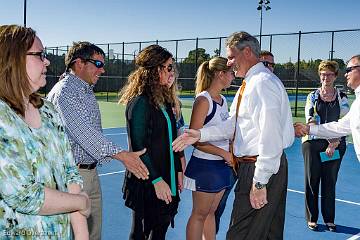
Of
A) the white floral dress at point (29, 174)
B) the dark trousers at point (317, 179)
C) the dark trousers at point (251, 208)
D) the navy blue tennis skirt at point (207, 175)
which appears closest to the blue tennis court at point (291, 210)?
the dark trousers at point (317, 179)

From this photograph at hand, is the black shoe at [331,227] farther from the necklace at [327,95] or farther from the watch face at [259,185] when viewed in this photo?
the watch face at [259,185]

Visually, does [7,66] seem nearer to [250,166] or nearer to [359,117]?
[250,166]

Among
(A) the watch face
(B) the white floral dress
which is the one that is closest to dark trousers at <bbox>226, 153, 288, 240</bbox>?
(A) the watch face

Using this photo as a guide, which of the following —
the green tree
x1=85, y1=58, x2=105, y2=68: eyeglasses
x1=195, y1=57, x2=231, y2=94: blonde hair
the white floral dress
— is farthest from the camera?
the green tree

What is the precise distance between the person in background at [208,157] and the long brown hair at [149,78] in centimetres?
62

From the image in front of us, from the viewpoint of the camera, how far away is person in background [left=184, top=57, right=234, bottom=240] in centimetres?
402

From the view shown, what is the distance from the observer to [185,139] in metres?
3.55

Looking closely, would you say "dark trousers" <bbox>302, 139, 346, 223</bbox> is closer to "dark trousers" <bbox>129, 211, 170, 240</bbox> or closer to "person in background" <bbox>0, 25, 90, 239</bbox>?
"dark trousers" <bbox>129, 211, 170, 240</bbox>

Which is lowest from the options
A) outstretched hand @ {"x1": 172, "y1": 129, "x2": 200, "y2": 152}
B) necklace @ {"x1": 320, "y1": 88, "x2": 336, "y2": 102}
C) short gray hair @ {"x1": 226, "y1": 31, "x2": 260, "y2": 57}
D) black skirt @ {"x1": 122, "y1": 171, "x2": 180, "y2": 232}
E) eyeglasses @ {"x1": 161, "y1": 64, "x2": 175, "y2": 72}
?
black skirt @ {"x1": 122, "y1": 171, "x2": 180, "y2": 232}

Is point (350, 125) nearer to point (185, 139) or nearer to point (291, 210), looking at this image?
point (185, 139)

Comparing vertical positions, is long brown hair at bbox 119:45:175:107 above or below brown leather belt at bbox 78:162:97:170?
above

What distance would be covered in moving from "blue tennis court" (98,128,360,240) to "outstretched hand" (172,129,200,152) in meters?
1.68

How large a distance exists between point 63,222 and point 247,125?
5.86 feet

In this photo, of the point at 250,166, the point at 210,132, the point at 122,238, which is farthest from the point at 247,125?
the point at 122,238
